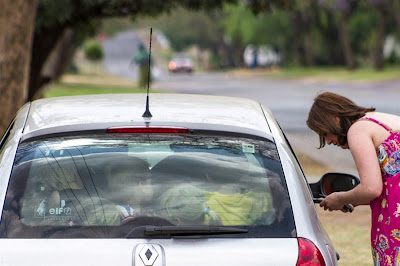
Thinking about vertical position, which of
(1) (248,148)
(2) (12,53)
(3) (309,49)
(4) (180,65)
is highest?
(1) (248,148)

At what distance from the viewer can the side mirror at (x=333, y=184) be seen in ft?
16.6

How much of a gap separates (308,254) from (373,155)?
1044 millimetres

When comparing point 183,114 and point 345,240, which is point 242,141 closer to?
point 183,114

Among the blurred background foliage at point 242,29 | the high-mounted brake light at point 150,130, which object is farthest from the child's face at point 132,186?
the blurred background foliage at point 242,29

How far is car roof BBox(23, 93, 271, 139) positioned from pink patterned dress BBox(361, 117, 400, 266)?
0.64 metres

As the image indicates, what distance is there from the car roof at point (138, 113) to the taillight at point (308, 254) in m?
0.67

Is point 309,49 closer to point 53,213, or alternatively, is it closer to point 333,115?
point 333,115

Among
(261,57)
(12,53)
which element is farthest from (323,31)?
(12,53)

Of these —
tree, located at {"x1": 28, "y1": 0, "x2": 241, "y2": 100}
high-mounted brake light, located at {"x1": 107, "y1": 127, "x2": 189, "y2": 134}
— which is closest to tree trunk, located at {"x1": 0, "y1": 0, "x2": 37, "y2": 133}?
tree, located at {"x1": 28, "y1": 0, "x2": 241, "y2": 100}

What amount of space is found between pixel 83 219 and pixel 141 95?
1.49 m

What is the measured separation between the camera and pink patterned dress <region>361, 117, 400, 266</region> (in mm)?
4551

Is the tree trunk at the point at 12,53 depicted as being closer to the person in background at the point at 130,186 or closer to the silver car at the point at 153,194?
the silver car at the point at 153,194

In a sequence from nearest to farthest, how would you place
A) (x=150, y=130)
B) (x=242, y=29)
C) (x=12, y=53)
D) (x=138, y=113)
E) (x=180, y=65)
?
(x=150, y=130), (x=138, y=113), (x=12, y=53), (x=242, y=29), (x=180, y=65)

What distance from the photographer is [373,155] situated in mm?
4504
